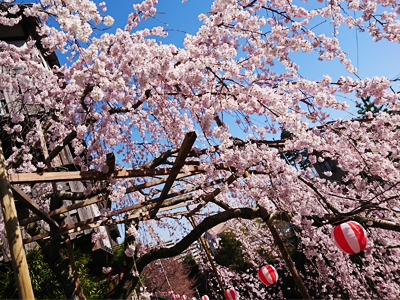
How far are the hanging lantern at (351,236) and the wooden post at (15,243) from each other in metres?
3.52

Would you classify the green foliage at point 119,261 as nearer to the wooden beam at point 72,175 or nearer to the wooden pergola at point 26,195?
the wooden pergola at point 26,195

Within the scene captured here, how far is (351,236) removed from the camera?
3.30 m

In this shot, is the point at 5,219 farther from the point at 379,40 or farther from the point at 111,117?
the point at 379,40

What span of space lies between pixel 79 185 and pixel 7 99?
10.9 ft

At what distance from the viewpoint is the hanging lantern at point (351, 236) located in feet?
10.8

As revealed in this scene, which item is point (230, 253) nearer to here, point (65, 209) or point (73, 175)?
point (65, 209)

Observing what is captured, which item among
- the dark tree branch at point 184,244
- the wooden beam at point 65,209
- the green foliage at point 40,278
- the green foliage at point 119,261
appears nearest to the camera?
the wooden beam at point 65,209

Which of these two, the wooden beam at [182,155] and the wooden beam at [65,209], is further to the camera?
the wooden beam at [65,209]

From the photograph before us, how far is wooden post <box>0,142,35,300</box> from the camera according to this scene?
2.26m

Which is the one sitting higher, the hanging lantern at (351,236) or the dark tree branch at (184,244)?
the dark tree branch at (184,244)

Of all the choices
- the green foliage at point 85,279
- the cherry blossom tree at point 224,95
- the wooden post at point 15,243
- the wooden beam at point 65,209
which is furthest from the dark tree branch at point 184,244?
the green foliage at point 85,279

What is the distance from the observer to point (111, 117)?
4.03m

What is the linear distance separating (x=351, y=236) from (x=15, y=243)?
A: 12.3 feet

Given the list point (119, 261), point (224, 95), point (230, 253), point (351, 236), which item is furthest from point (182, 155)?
point (230, 253)
